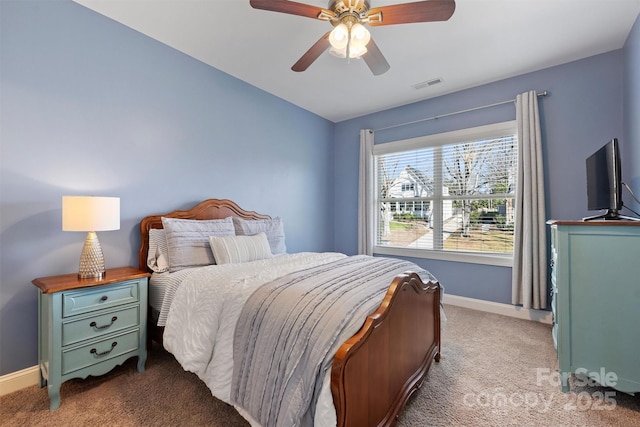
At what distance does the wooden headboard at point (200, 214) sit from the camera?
7.80 ft

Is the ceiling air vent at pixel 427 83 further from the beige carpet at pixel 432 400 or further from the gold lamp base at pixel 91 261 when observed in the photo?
the gold lamp base at pixel 91 261

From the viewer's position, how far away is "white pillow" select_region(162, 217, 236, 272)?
88.0 inches

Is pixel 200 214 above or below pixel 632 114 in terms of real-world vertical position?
below

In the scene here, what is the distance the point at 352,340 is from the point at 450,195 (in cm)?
303

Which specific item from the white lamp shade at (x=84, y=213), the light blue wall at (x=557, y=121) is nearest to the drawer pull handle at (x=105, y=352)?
the white lamp shade at (x=84, y=213)

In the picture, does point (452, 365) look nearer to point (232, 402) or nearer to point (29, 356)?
point (232, 402)

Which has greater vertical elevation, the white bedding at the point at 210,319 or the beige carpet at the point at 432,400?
the white bedding at the point at 210,319

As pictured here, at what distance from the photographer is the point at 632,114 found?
7.68 feet

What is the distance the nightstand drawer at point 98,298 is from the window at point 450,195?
315 cm

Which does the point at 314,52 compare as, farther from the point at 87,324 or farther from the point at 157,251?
the point at 87,324

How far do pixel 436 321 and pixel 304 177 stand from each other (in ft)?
8.73

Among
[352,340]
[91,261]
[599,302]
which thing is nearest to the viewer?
[352,340]

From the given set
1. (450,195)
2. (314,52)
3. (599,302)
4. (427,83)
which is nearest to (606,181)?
(599,302)

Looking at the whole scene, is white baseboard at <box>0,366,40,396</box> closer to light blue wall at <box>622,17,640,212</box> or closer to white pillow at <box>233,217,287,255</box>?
white pillow at <box>233,217,287,255</box>
